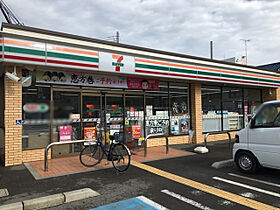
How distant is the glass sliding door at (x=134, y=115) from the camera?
29.9 feet

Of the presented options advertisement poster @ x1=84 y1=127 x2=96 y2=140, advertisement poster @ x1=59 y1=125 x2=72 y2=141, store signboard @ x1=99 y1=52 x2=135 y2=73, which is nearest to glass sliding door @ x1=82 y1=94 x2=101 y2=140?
Answer: advertisement poster @ x1=84 y1=127 x2=96 y2=140

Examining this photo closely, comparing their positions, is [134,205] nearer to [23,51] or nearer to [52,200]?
[52,200]

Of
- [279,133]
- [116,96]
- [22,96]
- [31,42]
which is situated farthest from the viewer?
[116,96]

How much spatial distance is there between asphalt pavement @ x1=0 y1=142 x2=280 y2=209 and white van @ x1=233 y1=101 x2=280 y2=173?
0.36 meters

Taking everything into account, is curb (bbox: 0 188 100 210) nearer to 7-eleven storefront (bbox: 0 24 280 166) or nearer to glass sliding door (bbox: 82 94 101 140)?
7-eleven storefront (bbox: 0 24 280 166)

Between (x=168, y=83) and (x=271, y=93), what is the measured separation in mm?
8480

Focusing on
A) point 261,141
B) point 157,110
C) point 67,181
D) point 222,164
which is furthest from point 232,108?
point 67,181

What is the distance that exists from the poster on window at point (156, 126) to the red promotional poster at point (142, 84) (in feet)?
4.93

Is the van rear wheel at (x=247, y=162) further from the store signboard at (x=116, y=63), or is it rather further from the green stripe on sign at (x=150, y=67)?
the store signboard at (x=116, y=63)

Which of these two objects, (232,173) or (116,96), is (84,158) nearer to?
(116,96)

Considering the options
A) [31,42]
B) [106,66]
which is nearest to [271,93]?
[106,66]

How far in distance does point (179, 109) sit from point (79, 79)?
16.7ft

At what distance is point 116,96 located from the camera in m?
8.78

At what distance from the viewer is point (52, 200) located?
3.97 m
